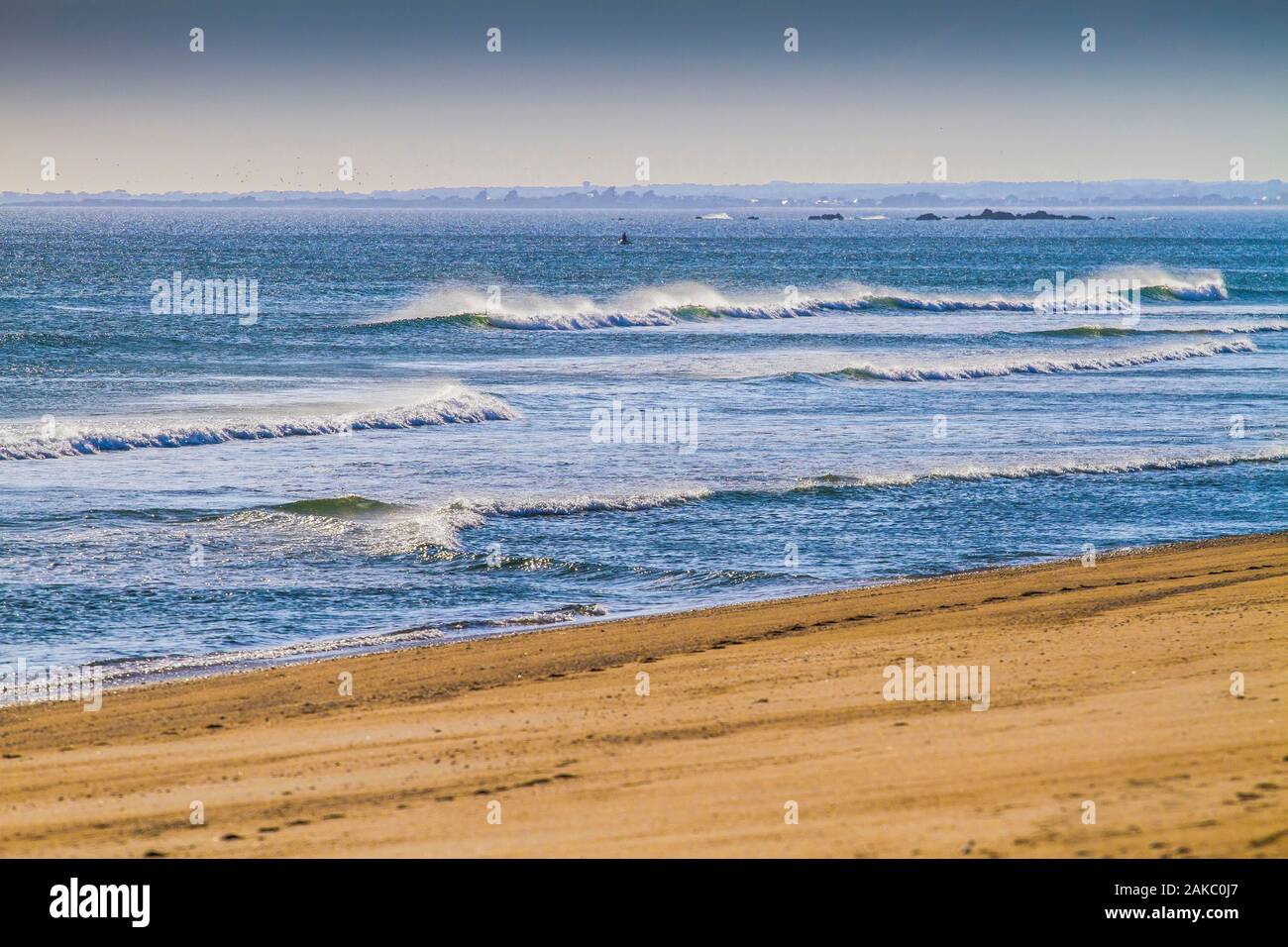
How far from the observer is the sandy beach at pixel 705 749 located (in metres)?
7.48

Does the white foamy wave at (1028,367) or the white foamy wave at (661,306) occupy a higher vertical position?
the white foamy wave at (661,306)

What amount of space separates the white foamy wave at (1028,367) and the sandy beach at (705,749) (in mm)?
26444

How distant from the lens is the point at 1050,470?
78.3 ft

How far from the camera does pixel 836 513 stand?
20.2m

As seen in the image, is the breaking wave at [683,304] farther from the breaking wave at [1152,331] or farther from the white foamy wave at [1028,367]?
the white foamy wave at [1028,367]

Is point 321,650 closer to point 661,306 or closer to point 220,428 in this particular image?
point 220,428

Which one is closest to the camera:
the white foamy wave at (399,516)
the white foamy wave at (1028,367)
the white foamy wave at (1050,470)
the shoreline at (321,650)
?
the shoreline at (321,650)

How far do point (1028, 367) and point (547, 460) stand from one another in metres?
22.7

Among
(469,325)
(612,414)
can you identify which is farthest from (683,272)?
(612,414)

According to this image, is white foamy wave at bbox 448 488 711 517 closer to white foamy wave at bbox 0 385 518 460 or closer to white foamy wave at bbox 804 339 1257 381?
white foamy wave at bbox 0 385 518 460

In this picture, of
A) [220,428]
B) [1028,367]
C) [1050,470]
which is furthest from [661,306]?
[1050,470]

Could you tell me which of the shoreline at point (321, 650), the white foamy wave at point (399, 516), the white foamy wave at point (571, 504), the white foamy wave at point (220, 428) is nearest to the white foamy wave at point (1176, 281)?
the white foamy wave at point (220, 428)
